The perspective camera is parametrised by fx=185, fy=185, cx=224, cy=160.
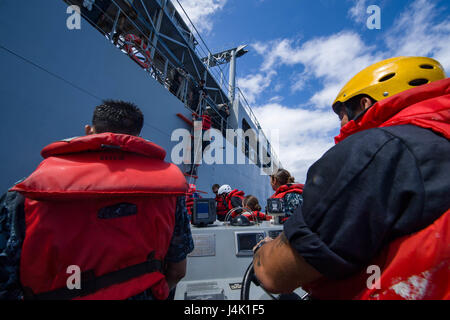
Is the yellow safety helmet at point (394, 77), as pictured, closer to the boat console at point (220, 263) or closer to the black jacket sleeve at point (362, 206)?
the black jacket sleeve at point (362, 206)

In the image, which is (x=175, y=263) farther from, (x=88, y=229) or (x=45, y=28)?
(x=45, y=28)

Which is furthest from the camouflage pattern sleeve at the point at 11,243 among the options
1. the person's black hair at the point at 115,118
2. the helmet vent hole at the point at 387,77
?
the helmet vent hole at the point at 387,77

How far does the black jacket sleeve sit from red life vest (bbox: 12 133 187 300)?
68 centimetres

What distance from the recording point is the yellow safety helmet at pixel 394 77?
0.96 meters

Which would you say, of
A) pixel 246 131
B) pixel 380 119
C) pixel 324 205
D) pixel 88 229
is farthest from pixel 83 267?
pixel 246 131

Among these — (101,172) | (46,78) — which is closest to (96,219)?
(101,172)

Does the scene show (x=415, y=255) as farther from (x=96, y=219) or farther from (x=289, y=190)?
(x=289, y=190)

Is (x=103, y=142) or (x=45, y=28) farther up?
(x=45, y=28)

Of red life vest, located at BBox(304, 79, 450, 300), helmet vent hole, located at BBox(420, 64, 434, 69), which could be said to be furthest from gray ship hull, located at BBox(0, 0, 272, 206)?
helmet vent hole, located at BBox(420, 64, 434, 69)

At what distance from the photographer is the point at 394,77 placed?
3.31ft

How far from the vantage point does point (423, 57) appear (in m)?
1.05

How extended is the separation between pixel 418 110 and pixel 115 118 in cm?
133

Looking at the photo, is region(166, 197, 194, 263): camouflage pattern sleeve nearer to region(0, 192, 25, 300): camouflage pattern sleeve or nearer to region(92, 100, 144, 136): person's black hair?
region(92, 100, 144, 136): person's black hair
